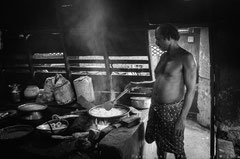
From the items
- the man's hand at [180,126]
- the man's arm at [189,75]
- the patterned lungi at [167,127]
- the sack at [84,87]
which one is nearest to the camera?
the man's arm at [189,75]

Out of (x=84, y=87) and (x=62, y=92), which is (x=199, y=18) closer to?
(x=84, y=87)

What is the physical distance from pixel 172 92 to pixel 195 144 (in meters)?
3.68

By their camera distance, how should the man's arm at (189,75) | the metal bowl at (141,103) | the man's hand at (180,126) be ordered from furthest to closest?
the metal bowl at (141,103) < the man's hand at (180,126) < the man's arm at (189,75)

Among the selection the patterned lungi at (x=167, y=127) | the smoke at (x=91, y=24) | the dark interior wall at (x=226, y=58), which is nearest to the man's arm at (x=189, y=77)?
the patterned lungi at (x=167, y=127)

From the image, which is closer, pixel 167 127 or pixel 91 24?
pixel 167 127

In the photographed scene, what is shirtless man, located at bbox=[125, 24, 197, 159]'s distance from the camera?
447cm

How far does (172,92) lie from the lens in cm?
474

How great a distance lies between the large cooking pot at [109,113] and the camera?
579cm

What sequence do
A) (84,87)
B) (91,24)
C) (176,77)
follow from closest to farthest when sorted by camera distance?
1. (176,77)
2. (91,24)
3. (84,87)

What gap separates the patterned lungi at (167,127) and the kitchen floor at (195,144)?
1.67 metres

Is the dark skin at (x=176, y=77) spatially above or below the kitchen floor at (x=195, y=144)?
above

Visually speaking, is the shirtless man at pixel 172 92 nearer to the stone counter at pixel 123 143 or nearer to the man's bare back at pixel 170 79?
the man's bare back at pixel 170 79

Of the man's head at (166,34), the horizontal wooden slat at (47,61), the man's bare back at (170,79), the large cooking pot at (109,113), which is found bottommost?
the large cooking pot at (109,113)

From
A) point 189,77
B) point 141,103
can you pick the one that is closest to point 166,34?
point 189,77
